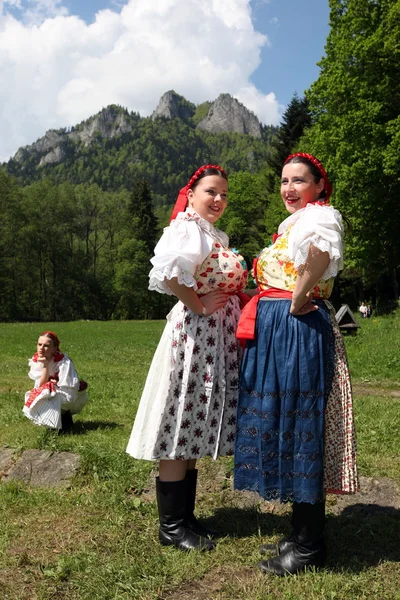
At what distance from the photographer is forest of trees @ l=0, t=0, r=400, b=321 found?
2262 cm

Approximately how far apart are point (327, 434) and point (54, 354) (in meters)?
4.27

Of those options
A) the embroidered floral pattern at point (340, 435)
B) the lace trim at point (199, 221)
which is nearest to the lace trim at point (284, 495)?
the embroidered floral pattern at point (340, 435)

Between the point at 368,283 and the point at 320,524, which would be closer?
the point at 320,524

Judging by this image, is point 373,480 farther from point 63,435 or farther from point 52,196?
point 52,196

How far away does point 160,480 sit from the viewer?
363 centimetres

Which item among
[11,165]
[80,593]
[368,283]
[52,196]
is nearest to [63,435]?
[80,593]

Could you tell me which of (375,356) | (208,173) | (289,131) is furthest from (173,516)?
(289,131)

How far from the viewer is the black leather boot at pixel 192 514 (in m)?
3.71

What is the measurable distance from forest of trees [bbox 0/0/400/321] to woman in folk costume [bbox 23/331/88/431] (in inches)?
372

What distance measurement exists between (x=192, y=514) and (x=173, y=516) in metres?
0.26

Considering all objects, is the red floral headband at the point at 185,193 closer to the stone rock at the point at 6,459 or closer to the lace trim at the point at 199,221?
the lace trim at the point at 199,221

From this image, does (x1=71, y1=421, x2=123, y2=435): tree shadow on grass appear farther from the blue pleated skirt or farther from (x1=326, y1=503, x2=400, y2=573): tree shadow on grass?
the blue pleated skirt

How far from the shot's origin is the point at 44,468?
492 centimetres

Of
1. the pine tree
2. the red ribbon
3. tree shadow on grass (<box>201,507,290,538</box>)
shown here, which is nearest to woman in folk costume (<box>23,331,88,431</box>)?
tree shadow on grass (<box>201,507,290,538</box>)
